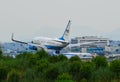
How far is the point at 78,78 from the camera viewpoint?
70.3 feet

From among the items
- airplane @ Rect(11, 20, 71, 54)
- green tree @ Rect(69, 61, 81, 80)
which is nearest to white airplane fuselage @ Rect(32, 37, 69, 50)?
airplane @ Rect(11, 20, 71, 54)

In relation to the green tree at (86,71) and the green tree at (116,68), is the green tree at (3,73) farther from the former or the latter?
the green tree at (116,68)

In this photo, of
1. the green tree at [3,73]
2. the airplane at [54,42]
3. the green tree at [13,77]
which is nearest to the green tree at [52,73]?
the green tree at [13,77]

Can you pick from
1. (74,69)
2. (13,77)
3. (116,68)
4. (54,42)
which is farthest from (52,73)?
(54,42)

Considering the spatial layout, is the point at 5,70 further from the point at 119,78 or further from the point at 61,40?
the point at 61,40

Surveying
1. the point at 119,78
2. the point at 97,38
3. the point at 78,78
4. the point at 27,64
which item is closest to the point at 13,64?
the point at 27,64

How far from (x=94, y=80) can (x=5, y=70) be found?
481cm

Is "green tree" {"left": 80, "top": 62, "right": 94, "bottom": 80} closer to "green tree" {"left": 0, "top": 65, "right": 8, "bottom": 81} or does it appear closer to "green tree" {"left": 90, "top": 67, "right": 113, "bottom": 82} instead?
"green tree" {"left": 90, "top": 67, "right": 113, "bottom": 82}

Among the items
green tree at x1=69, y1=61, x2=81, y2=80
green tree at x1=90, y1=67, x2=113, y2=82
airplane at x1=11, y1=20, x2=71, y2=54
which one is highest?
airplane at x1=11, y1=20, x2=71, y2=54

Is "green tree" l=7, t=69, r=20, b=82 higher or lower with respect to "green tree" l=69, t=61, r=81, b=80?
lower

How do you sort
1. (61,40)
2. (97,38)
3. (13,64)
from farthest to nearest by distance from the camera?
(97,38) < (61,40) < (13,64)

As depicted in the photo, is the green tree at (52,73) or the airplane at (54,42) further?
the airplane at (54,42)

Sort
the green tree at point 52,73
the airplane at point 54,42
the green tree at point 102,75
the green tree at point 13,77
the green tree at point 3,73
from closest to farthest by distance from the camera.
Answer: the green tree at point 13,77 → the green tree at point 102,75 → the green tree at point 52,73 → the green tree at point 3,73 → the airplane at point 54,42

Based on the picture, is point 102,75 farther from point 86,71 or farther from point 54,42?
point 54,42
